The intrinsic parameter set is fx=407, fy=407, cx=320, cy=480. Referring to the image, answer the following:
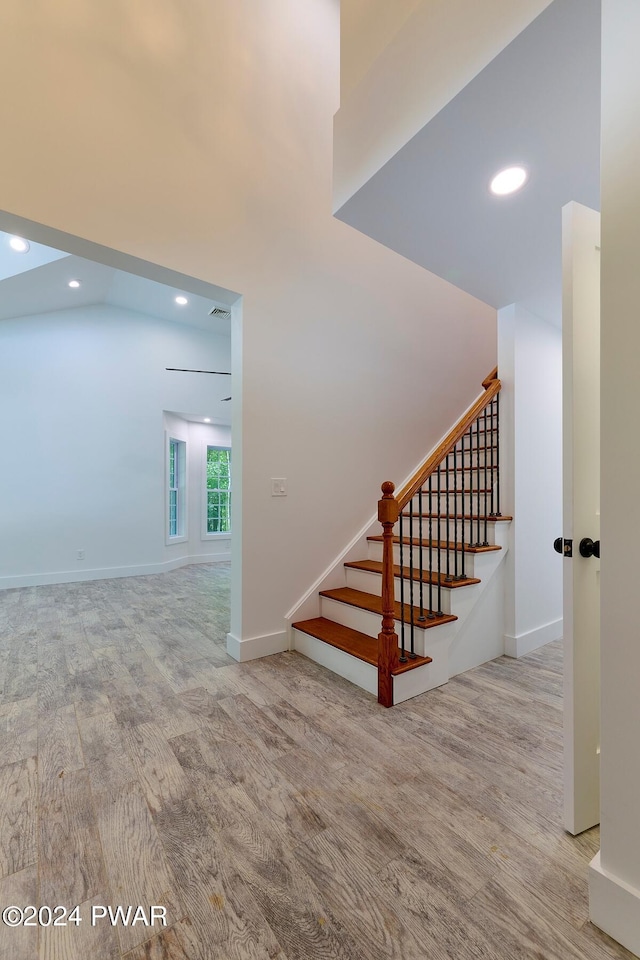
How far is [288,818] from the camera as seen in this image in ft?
4.47

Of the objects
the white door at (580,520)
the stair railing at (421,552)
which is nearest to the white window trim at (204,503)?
the stair railing at (421,552)

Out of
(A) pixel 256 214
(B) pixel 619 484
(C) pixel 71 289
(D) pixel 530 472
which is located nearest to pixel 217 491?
(C) pixel 71 289

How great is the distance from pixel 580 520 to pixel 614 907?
966 mm

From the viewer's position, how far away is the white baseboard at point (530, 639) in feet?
8.97

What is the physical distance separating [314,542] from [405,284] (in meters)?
2.56

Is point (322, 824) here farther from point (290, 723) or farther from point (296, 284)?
point (296, 284)

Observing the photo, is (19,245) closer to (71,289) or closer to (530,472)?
(71,289)

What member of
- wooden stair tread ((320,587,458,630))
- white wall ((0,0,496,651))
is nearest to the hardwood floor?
wooden stair tread ((320,587,458,630))

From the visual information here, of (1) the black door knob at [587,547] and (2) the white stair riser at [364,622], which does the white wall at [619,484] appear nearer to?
(1) the black door knob at [587,547]

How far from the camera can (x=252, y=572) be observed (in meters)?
2.70

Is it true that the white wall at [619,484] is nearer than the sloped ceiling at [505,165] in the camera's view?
Yes

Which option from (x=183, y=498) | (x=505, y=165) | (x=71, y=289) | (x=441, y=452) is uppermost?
(x=71, y=289)

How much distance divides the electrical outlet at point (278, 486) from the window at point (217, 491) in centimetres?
451

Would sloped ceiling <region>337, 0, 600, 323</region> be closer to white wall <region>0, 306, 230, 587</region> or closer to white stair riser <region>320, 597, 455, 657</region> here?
white stair riser <region>320, 597, 455, 657</region>
